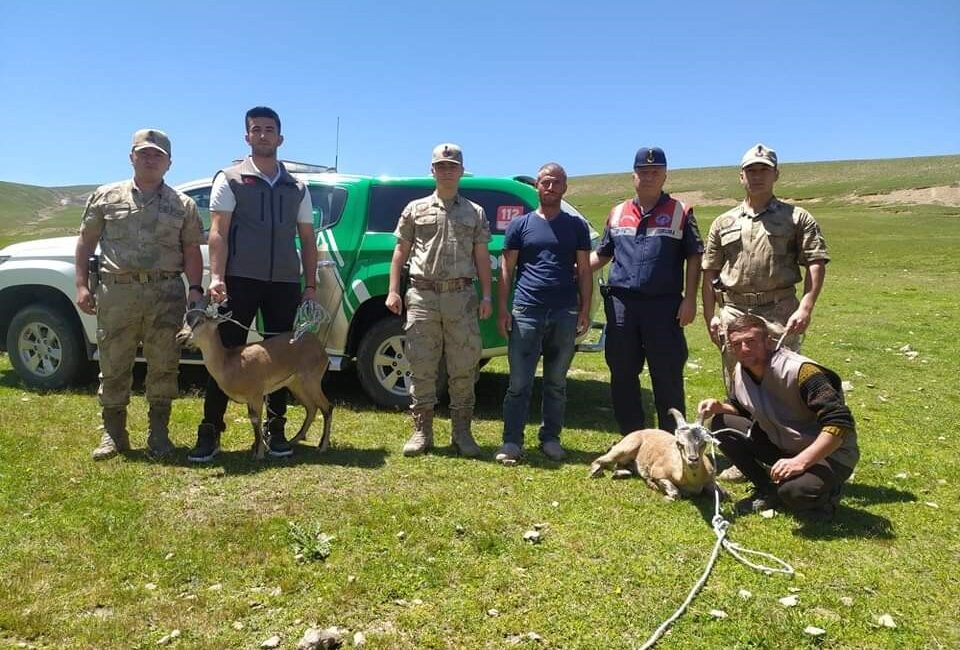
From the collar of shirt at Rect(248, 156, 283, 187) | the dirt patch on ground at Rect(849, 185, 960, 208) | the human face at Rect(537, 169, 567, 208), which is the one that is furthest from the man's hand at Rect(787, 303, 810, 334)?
the dirt patch on ground at Rect(849, 185, 960, 208)

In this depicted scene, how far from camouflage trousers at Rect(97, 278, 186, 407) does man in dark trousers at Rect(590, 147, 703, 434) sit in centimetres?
334

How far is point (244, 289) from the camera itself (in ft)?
17.2

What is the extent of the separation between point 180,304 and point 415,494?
7.69 ft

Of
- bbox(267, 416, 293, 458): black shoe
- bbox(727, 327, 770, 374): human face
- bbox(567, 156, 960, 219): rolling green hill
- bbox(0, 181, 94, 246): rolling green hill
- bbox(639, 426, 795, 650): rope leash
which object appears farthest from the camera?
bbox(0, 181, 94, 246): rolling green hill

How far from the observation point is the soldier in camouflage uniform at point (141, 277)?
5129 millimetres

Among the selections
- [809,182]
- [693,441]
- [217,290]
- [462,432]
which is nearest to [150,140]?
[217,290]

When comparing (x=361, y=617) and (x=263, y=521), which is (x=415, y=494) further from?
(x=361, y=617)

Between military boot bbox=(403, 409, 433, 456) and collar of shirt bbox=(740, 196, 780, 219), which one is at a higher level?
collar of shirt bbox=(740, 196, 780, 219)

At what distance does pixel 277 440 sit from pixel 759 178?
161 inches

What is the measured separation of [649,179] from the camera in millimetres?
5188

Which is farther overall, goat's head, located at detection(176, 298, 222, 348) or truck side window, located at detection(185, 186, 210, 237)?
truck side window, located at detection(185, 186, 210, 237)

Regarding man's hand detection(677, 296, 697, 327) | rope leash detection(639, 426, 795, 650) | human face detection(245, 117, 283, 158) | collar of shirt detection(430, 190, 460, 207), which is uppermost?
human face detection(245, 117, 283, 158)

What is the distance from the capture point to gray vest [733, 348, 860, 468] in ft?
14.2

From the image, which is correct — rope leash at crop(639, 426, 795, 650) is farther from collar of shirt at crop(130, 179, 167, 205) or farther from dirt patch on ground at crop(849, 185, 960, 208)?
dirt patch on ground at crop(849, 185, 960, 208)
